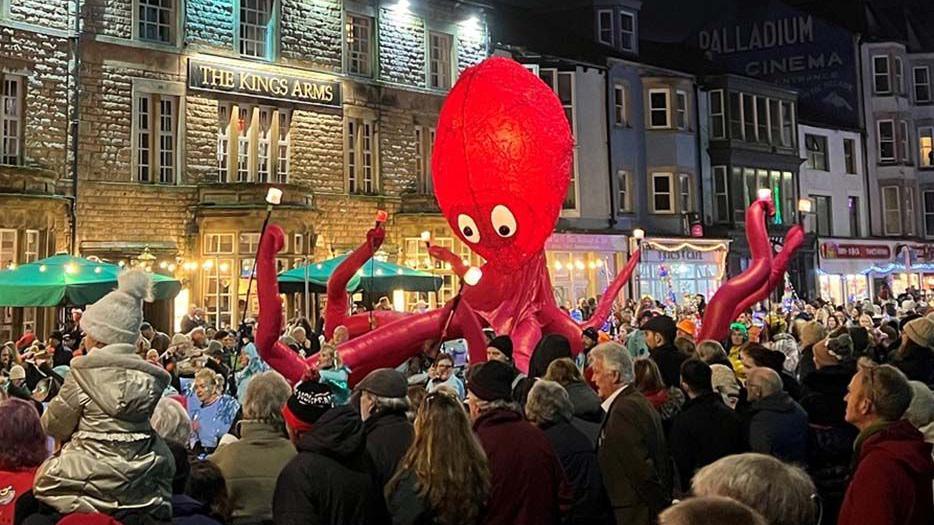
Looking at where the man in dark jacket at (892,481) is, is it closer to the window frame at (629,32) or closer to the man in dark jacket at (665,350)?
the man in dark jacket at (665,350)

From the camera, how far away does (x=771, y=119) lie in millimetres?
36500

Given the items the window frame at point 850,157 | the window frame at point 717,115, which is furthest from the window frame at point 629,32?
the window frame at point 850,157

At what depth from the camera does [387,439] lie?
15.8 ft

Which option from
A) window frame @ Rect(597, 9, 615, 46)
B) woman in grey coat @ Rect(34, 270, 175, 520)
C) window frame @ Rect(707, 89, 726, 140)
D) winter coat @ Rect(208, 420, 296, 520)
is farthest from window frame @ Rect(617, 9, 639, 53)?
woman in grey coat @ Rect(34, 270, 175, 520)

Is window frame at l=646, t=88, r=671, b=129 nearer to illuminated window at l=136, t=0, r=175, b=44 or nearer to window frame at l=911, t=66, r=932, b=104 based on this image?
window frame at l=911, t=66, r=932, b=104

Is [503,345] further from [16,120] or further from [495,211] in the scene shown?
[16,120]

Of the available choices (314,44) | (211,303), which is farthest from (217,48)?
(211,303)

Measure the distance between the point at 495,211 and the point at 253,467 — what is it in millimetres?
7237

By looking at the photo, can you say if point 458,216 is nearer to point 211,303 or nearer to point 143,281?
point 143,281

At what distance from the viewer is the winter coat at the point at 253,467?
4566mm

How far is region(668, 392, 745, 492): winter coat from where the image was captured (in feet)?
19.4

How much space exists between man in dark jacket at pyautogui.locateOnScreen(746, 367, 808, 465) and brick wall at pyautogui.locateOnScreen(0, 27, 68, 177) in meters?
18.6

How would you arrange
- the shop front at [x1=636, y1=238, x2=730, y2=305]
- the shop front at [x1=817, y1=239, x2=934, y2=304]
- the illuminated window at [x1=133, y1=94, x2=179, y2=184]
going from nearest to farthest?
1. the illuminated window at [x1=133, y1=94, x2=179, y2=184]
2. the shop front at [x1=636, y1=238, x2=730, y2=305]
3. the shop front at [x1=817, y1=239, x2=934, y2=304]

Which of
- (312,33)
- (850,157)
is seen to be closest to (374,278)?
(312,33)
